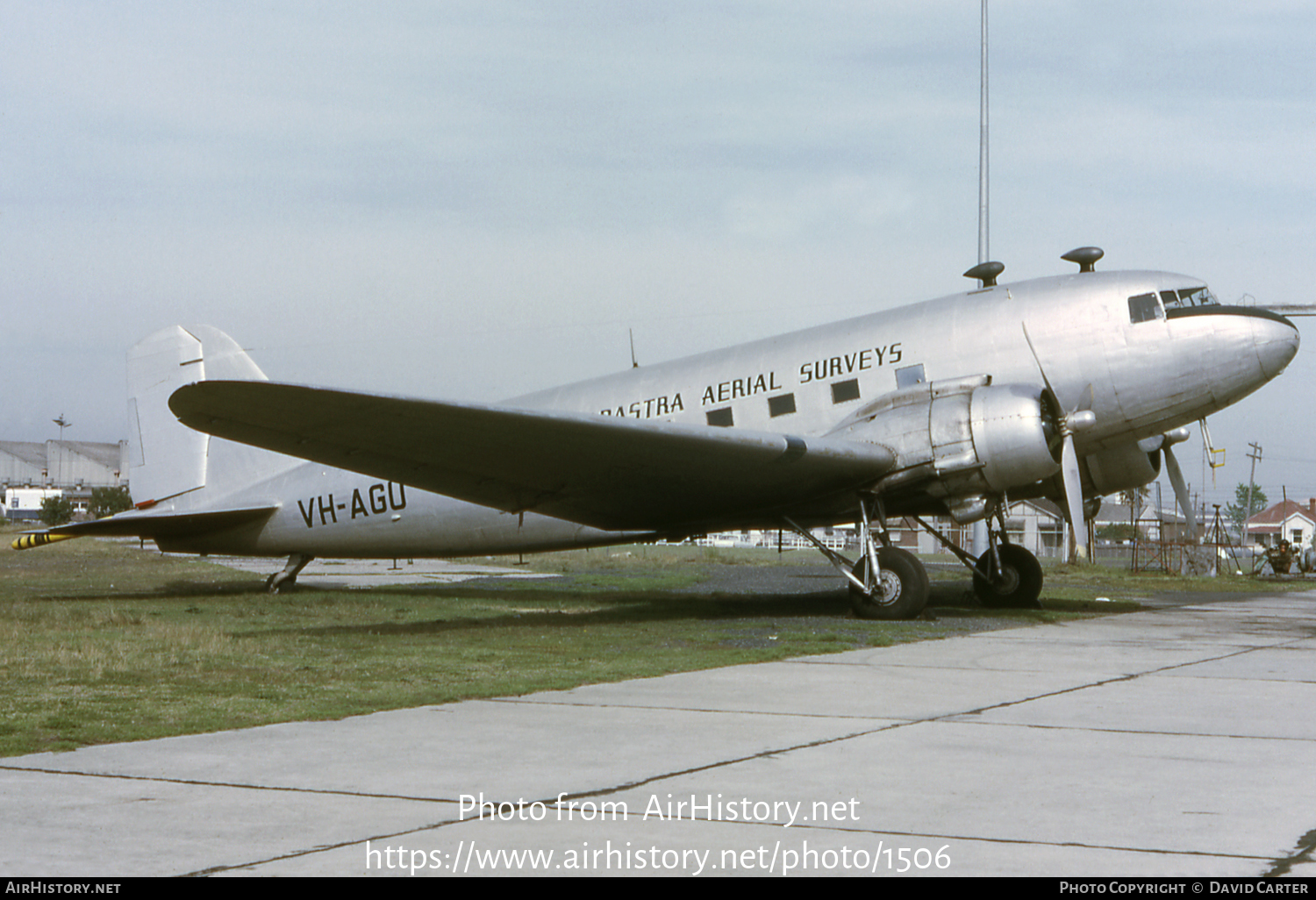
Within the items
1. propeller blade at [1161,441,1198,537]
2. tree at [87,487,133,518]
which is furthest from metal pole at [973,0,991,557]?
tree at [87,487,133,518]

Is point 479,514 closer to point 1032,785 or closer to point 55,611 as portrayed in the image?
point 55,611

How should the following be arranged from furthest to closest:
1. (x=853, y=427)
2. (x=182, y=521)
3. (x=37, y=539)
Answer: (x=182, y=521) → (x=37, y=539) → (x=853, y=427)

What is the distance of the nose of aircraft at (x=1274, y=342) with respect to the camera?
45.4 feet

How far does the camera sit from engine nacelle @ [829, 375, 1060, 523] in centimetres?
1333

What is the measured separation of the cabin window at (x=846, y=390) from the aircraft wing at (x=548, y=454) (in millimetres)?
1268

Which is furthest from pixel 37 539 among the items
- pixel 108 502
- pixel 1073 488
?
pixel 108 502

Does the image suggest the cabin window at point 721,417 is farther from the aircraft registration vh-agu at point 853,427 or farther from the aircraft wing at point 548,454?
the aircraft wing at point 548,454

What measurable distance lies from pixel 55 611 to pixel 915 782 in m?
13.4

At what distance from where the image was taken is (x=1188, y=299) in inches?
559

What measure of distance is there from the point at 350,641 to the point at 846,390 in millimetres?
7168

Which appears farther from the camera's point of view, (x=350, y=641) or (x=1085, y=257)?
(x=1085, y=257)

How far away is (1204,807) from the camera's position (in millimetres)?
4582

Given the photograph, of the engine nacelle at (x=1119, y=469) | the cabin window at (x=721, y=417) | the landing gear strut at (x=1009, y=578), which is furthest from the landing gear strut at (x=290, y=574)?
the engine nacelle at (x=1119, y=469)

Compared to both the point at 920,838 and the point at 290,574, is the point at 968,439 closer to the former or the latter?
the point at 920,838
